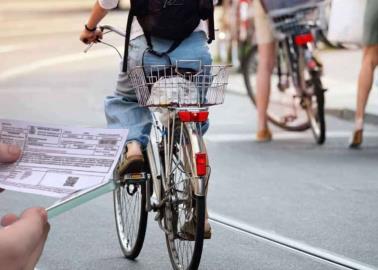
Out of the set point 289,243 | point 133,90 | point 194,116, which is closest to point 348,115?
point 289,243

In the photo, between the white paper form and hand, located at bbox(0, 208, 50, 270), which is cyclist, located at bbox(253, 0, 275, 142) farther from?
hand, located at bbox(0, 208, 50, 270)

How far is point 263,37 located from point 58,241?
4.00 metres

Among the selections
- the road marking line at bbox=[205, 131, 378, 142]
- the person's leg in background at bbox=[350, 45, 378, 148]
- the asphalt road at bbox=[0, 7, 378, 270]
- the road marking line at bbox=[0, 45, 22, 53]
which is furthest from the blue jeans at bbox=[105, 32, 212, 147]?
the road marking line at bbox=[0, 45, 22, 53]

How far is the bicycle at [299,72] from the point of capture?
968 centimetres

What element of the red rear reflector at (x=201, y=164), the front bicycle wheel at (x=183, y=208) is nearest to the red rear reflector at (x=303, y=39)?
the front bicycle wheel at (x=183, y=208)

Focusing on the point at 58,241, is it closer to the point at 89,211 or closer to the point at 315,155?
the point at 89,211

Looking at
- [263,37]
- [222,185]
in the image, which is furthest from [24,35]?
[222,185]

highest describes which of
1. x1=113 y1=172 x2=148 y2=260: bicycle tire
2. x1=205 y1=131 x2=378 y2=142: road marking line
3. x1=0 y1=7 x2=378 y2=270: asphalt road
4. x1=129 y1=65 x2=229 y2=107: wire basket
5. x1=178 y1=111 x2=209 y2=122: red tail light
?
x1=129 y1=65 x2=229 y2=107: wire basket

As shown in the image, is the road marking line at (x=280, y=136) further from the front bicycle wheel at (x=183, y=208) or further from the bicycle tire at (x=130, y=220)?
the front bicycle wheel at (x=183, y=208)

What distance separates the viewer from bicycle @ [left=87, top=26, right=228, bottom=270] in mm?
4996

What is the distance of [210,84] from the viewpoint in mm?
5102

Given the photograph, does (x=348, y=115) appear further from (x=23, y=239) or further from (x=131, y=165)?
(x=23, y=239)

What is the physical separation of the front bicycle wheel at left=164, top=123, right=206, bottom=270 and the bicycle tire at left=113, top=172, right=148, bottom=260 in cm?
31

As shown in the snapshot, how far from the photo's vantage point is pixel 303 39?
9766mm
